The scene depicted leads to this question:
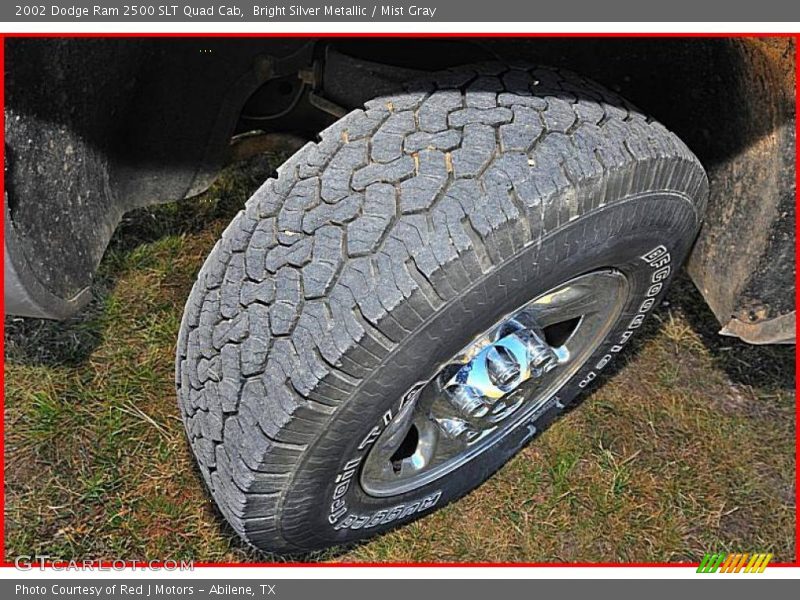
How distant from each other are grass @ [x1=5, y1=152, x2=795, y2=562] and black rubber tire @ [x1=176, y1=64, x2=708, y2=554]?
23.5 inches

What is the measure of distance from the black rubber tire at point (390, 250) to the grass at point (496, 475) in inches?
23.5

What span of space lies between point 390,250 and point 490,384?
0.58 m

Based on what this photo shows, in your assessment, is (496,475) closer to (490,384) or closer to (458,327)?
(490,384)

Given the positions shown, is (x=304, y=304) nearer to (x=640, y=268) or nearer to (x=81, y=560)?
(x=640, y=268)

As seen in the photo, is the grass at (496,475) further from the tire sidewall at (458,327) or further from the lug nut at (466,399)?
the lug nut at (466,399)

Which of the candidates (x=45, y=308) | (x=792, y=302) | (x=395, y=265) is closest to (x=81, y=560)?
(x=45, y=308)

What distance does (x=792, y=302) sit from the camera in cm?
193

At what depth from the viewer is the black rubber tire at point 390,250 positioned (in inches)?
60.1
